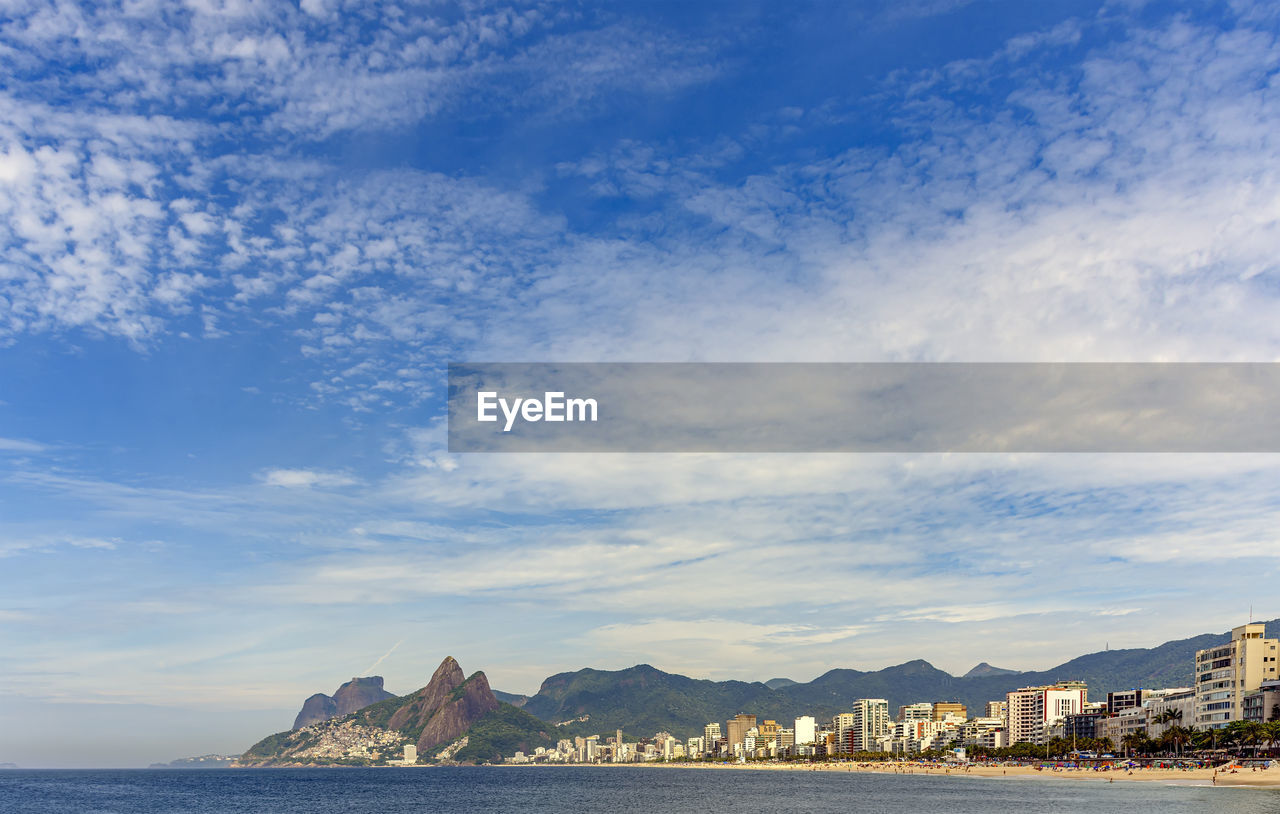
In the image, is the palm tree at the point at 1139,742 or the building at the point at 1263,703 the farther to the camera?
the palm tree at the point at 1139,742

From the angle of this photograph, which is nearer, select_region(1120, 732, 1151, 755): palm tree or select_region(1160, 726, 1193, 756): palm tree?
select_region(1160, 726, 1193, 756): palm tree

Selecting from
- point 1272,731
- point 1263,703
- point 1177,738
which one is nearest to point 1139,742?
point 1177,738

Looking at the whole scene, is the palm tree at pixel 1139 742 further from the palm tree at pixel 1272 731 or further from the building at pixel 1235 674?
the palm tree at pixel 1272 731

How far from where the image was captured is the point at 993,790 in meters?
133

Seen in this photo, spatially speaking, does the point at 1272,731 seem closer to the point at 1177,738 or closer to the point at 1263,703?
the point at 1263,703

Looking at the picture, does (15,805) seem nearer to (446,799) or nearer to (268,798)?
(268,798)

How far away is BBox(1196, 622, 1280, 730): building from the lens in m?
173

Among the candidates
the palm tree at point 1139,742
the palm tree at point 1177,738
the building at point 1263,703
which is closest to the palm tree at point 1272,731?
the building at point 1263,703

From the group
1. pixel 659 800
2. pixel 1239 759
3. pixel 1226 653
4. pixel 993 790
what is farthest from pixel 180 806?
pixel 1226 653

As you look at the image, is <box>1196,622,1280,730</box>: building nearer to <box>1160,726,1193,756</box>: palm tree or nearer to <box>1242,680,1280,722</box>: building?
<box>1242,680,1280,722</box>: building

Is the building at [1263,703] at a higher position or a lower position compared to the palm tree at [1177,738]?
higher

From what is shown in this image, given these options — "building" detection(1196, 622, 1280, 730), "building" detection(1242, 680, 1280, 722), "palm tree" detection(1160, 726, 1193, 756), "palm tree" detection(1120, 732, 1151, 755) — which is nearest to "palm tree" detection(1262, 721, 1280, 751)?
"building" detection(1242, 680, 1280, 722)

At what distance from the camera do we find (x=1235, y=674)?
178 meters

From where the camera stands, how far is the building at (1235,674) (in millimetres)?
173000
